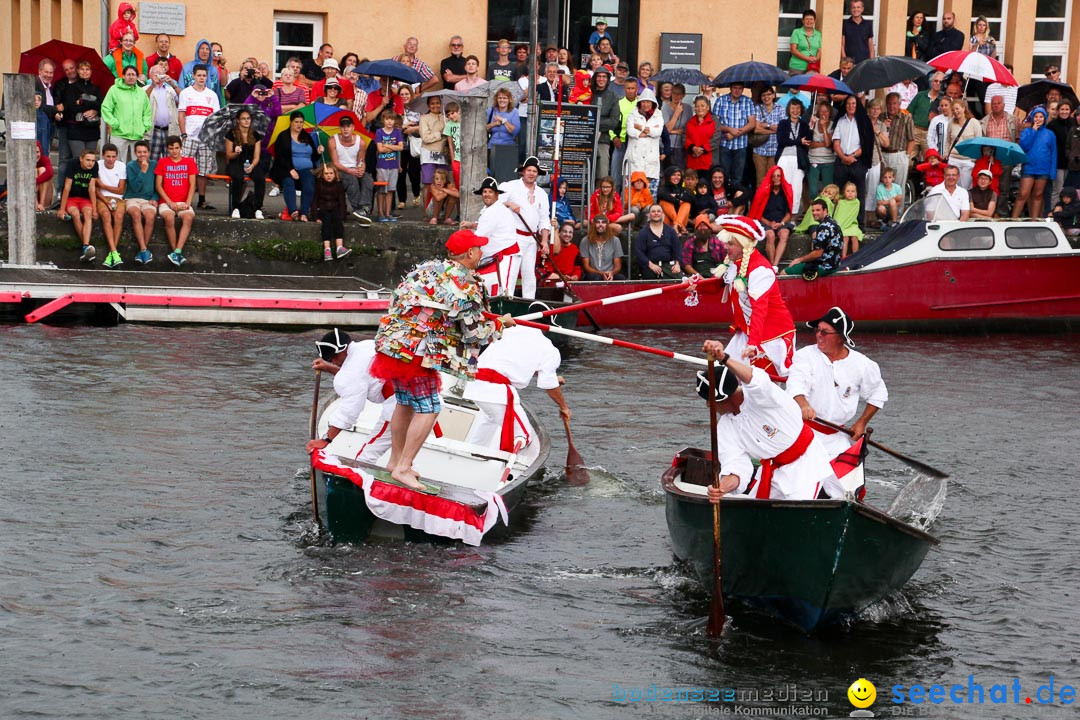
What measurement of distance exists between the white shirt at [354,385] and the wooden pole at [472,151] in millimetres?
11275

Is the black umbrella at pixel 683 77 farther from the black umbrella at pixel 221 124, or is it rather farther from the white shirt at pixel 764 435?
the white shirt at pixel 764 435

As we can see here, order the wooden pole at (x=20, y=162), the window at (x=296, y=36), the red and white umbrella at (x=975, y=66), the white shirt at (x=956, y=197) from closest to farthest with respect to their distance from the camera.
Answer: the wooden pole at (x=20, y=162) < the white shirt at (x=956, y=197) < the red and white umbrella at (x=975, y=66) < the window at (x=296, y=36)

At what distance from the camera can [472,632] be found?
974 centimetres

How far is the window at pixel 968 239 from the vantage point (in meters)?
22.2

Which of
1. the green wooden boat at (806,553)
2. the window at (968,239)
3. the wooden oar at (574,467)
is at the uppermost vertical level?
the window at (968,239)

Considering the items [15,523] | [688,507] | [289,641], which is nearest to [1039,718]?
[688,507]

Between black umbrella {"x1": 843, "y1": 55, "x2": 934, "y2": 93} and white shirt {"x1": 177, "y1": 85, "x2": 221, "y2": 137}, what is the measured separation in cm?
955

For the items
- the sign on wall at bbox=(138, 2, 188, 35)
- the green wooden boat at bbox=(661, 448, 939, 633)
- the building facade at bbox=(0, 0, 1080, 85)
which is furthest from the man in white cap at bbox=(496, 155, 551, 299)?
the green wooden boat at bbox=(661, 448, 939, 633)

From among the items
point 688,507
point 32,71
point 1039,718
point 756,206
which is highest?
point 32,71

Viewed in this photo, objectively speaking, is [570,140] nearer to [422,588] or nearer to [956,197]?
[956,197]

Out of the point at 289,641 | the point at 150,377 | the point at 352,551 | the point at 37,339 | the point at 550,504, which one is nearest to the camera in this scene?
the point at 289,641

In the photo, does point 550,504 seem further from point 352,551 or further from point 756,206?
point 756,206

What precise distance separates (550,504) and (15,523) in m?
4.17

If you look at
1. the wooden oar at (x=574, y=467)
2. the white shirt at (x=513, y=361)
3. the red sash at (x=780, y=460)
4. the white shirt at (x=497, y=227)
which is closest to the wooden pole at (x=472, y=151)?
the white shirt at (x=497, y=227)
